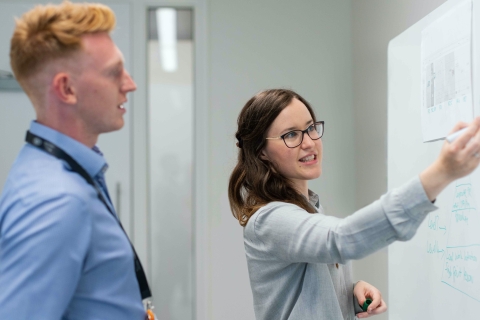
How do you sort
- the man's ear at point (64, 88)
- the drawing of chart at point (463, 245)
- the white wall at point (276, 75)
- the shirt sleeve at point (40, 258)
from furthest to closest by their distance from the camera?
1. the white wall at point (276, 75)
2. the drawing of chart at point (463, 245)
3. the man's ear at point (64, 88)
4. the shirt sleeve at point (40, 258)

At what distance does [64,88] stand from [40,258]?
301 millimetres

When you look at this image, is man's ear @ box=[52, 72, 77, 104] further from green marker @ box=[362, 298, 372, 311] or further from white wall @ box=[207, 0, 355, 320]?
white wall @ box=[207, 0, 355, 320]

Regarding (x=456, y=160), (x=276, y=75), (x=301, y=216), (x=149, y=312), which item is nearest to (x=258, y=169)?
(x=301, y=216)

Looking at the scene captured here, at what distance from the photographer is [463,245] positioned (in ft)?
4.29

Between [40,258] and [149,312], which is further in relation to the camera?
[149,312]

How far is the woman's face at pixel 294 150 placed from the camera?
1.34 m

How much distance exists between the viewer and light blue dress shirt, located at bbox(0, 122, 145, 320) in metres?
0.76

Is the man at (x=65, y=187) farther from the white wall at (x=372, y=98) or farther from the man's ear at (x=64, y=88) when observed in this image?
the white wall at (x=372, y=98)

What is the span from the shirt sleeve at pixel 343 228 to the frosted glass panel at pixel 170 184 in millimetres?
1944

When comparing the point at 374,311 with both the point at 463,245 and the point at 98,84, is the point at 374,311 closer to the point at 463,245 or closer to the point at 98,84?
the point at 463,245

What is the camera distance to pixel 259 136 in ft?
4.56

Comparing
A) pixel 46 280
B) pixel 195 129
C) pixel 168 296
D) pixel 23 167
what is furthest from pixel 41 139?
pixel 168 296

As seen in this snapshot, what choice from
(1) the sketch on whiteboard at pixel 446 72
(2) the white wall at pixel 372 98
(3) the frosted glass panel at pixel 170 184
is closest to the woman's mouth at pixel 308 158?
(1) the sketch on whiteboard at pixel 446 72

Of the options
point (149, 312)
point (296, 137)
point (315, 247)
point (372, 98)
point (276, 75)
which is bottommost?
point (149, 312)
